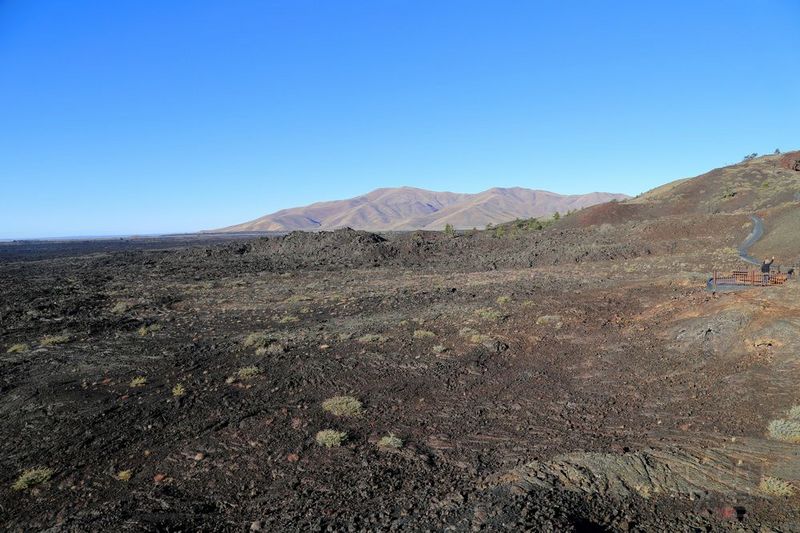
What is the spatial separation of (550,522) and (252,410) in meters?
6.48

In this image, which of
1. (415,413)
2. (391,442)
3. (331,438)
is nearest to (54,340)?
(331,438)

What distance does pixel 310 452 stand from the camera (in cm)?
817

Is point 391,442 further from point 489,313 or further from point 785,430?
point 489,313

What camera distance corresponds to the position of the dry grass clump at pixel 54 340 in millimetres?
16391

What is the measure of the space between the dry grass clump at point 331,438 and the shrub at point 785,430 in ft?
22.7

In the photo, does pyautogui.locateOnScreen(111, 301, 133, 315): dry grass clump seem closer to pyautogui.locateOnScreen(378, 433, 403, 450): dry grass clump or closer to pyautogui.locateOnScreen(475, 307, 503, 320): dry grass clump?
pyautogui.locateOnScreen(475, 307, 503, 320): dry grass clump

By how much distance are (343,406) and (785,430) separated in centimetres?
753

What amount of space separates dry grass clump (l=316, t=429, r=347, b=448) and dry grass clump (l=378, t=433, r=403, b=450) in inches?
26.3

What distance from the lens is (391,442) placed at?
8.25m

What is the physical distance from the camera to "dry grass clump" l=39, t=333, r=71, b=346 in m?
16.4

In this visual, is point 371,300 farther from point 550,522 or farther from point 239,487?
point 550,522

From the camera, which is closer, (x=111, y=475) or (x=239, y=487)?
(x=239, y=487)

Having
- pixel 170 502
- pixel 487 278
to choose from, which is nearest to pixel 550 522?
pixel 170 502

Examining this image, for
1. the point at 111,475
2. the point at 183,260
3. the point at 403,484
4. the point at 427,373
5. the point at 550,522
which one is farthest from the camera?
the point at 183,260
